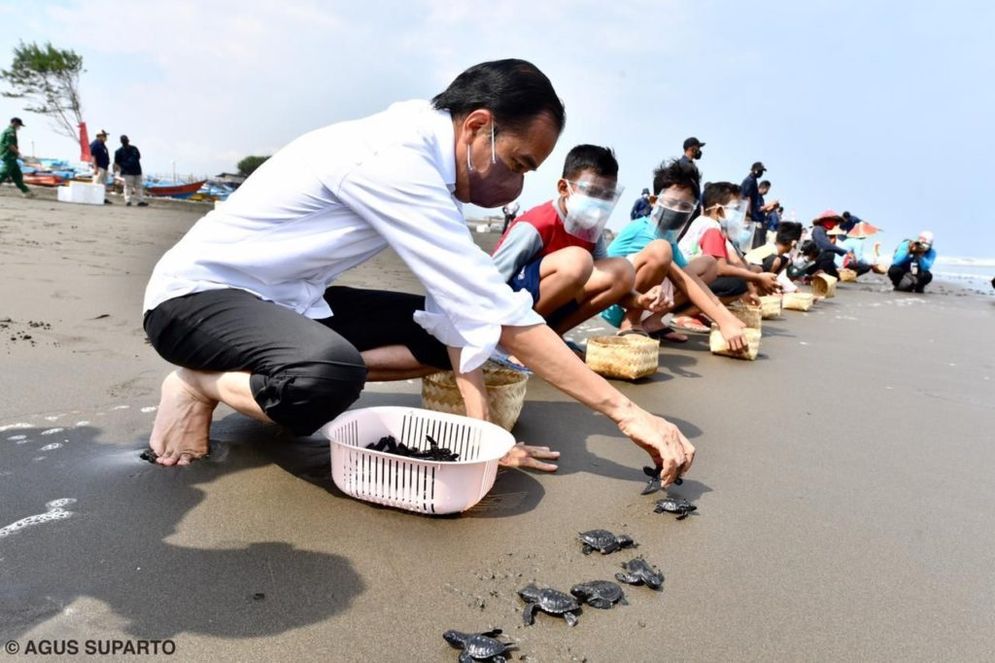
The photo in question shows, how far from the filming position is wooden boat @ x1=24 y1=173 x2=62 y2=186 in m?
15.9

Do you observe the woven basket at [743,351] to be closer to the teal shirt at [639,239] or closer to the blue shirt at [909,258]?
the teal shirt at [639,239]

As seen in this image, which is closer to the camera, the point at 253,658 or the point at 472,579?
the point at 253,658

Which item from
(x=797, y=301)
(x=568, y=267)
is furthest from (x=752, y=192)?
(x=568, y=267)

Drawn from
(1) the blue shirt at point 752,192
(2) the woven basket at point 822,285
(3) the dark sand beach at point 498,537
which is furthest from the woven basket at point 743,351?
(1) the blue shirt at point 752,192

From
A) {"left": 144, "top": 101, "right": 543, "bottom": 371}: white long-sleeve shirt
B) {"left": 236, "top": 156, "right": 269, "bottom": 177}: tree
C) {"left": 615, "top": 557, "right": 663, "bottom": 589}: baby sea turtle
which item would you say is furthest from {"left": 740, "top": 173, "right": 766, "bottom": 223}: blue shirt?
{"left": 236, "top": 156, "right": 269, "bottom": 177}: tree

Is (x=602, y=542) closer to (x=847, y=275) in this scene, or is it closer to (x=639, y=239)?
(x=639, y=239)

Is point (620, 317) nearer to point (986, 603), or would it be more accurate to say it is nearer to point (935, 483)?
point (935, 483)

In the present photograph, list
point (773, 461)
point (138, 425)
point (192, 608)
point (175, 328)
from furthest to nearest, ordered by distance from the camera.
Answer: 1. point (773, 461)
2. point (138, 425)
3. point (175, 328)
4. point (192, 608)

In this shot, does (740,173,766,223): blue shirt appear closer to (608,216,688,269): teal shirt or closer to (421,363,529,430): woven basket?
(608,216,688,269): teal shirt

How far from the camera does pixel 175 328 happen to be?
6.10 feet

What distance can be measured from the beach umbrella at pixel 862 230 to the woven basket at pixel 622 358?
48.2 feet

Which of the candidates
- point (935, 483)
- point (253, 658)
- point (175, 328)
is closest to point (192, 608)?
point (253, 658)

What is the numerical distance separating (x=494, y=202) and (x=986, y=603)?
1.74m

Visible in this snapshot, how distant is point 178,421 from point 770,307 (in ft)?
19.9
